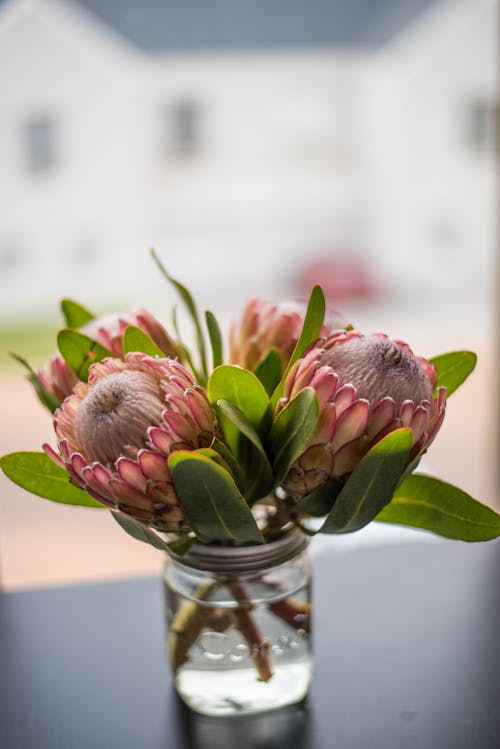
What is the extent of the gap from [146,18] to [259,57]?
4.91 ft

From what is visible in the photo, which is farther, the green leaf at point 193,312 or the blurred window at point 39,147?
the blurred window at point 39,147

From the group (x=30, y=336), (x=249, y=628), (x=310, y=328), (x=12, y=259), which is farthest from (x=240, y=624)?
(x=30, y=336)

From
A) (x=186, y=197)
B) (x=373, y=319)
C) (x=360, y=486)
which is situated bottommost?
(x=373, y=319)

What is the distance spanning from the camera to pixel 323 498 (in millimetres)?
537

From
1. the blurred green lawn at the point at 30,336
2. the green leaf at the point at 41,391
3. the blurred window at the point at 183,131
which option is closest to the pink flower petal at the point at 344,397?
the green leaf at the point at 41,391

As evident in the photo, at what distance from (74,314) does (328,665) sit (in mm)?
375

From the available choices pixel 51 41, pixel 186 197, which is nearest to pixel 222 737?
pixel 51 41

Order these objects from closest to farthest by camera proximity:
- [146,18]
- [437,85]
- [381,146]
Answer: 1. [146,18]
2. [437,85]
3. [381,146]

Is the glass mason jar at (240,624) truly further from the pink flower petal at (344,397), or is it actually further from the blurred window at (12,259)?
the blurred window at (12,259)

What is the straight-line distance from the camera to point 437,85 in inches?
170

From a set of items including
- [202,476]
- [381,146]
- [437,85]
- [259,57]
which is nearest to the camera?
[202,476]

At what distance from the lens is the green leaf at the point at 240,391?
51 cm

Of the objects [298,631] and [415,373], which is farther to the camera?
[298,631]

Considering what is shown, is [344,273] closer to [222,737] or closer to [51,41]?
[51,41]
